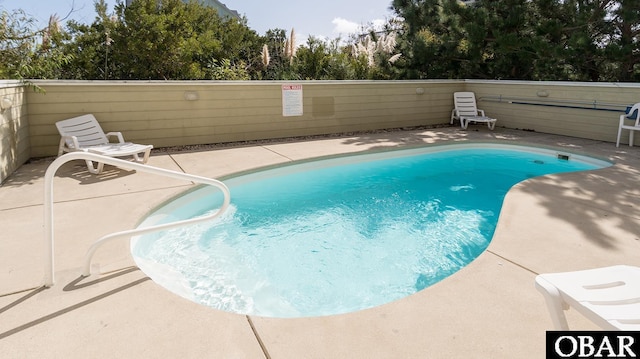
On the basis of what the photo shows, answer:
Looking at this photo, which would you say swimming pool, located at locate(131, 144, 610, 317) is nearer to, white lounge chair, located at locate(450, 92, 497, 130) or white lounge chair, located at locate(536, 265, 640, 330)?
white lounge chair, located at locate(536, 265, 640, 330)

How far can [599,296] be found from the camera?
121 centimetres

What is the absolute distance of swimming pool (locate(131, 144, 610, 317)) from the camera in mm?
2654

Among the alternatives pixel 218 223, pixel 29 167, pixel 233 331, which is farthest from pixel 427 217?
pixel 29 167

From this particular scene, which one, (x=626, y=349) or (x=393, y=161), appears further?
(x=393, y=161)

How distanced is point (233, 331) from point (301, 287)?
101cm

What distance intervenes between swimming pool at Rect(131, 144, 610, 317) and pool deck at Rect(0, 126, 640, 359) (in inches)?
16.5

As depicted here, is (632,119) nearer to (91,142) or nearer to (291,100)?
(291,100)

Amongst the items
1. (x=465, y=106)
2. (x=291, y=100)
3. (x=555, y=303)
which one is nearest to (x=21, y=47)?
(x=291, y=100)

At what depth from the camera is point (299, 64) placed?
1024 centimetres

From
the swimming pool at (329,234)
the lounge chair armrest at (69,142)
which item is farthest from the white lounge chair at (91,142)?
the swimming pool at (329,234)

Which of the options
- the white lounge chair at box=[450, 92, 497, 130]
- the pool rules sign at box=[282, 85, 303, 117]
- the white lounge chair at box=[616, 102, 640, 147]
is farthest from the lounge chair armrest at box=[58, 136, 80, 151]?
the white lounge chair at box=[616, 102, 640, 147]

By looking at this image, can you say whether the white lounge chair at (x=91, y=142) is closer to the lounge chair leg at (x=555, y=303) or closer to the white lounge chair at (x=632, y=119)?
the lounge chair leg at (x=555, y=303)

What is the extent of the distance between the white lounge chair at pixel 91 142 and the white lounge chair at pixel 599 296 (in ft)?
14.7

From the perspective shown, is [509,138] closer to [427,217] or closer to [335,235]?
[427,217]
